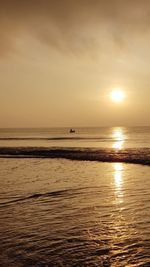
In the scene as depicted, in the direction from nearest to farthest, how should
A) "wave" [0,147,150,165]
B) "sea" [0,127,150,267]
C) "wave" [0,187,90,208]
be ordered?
"sea" [0,127,150,267]
"wave" [0,187,90,208]
"wave" [0,147,150,165]

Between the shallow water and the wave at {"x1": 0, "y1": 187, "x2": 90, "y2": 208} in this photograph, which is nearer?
the shallow water

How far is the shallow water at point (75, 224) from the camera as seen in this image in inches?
316

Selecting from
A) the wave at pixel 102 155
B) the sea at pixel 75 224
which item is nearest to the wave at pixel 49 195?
the sea at pixel 75 224

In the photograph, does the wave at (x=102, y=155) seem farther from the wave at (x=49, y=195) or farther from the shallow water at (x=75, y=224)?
the shallow water at (x=75, y=224)

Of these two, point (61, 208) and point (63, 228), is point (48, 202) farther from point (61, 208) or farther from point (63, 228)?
point (63, 228)

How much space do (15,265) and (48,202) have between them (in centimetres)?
646

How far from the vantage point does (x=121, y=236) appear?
9.40 metres

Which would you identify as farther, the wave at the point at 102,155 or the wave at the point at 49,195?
the wave at the point at 102,155

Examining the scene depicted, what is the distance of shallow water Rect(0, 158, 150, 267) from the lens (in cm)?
802

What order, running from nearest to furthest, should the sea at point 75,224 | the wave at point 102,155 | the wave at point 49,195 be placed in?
the sea at point 75,224 → the wave at point 49,195 → the wave at point 102,155

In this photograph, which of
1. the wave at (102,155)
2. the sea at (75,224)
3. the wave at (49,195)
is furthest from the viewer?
the wave at (102,155)

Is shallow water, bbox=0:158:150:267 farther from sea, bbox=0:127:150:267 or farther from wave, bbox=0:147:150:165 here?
wave, bbox=0:147:150:165

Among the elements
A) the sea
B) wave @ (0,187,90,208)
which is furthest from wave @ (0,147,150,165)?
the sea

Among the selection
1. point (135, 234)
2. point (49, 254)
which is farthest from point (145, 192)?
point (49, 254)
